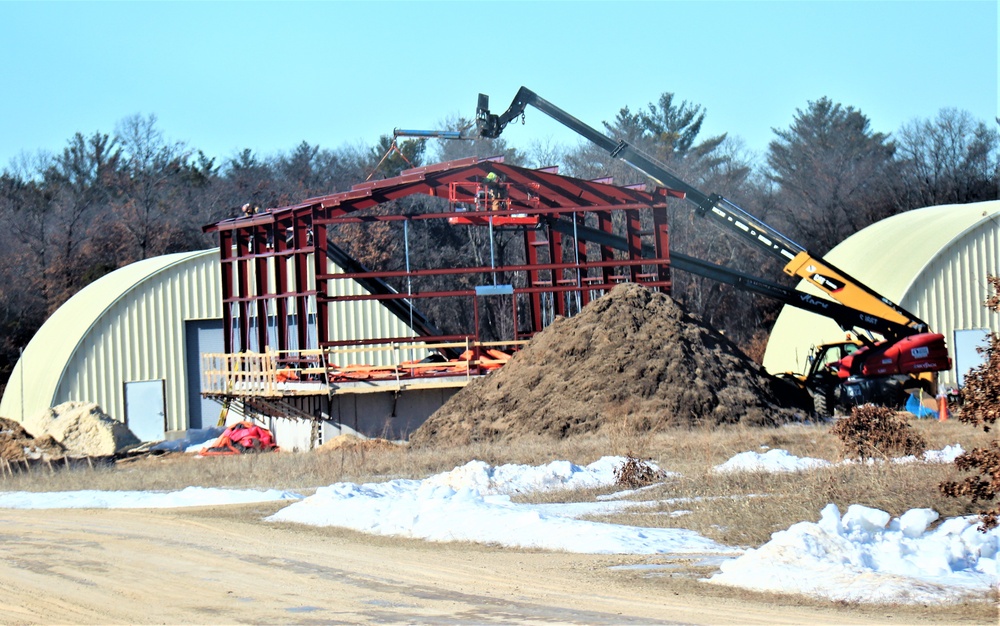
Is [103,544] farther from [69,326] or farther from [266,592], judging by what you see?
[69,326]

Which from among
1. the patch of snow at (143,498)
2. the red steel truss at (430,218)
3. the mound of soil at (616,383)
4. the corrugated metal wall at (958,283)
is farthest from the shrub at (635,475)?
the corrugated metal wall at (958,283)

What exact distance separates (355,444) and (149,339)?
15.1 m

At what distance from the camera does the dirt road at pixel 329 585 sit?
9.09m

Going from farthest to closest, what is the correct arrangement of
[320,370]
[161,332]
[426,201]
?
[426,201] < [161,332] < [320,370]

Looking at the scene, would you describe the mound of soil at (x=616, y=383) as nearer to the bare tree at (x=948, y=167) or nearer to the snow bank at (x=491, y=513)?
the snow bank at (x=491, y=513)

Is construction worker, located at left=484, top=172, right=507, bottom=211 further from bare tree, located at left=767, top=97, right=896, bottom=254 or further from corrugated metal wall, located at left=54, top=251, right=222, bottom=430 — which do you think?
bare tree, located at left=767, top=97, right=896, bottom=254

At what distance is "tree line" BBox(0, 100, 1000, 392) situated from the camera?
5681 cm

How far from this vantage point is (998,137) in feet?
225

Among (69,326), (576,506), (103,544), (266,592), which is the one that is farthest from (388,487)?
(69,326)

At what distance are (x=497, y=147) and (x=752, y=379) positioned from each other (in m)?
50.2

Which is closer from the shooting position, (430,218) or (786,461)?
(786,461)

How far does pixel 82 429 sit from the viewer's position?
3484cm

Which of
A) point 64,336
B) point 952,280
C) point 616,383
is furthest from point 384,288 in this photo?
point 952,280

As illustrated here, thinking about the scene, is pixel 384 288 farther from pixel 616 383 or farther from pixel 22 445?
pixel 22 445
